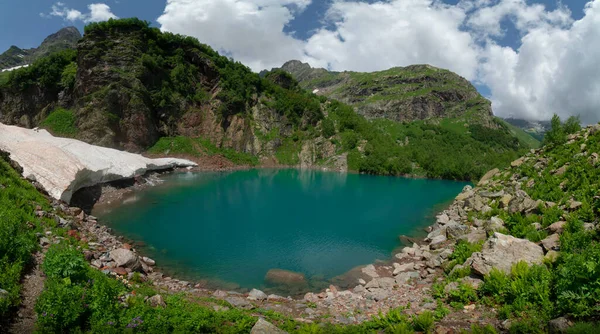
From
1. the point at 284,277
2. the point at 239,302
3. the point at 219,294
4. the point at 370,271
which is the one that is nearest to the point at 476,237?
the point at 370,271

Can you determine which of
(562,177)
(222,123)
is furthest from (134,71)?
(562,177)

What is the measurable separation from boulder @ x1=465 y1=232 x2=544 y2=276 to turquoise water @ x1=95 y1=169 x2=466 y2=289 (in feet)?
30.5

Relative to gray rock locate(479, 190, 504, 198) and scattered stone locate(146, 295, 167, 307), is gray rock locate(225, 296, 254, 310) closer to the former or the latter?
scattered stone locate(146, 295, 167, 307)

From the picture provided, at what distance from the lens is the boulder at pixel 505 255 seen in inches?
551

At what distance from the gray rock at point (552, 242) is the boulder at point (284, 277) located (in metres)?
13.1

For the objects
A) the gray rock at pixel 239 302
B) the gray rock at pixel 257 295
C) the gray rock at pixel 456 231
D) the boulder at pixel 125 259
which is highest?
the gray rock at pixel 456 231

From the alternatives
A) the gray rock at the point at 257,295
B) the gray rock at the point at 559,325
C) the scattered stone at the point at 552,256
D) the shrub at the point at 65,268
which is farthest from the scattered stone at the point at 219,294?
the scattered stone at the point at 552,256

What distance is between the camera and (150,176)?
5694 cm

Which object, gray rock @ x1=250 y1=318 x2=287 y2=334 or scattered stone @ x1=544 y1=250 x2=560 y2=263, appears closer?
gray rock @ x1=250 y1=318 x2=287 y2=334

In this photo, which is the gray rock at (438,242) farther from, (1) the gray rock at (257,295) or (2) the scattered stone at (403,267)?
(1) the gray rock at (257,295)

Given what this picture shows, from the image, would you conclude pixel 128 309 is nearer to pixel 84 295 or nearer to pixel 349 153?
pixel 84 295

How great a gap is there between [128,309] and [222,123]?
9002 cm

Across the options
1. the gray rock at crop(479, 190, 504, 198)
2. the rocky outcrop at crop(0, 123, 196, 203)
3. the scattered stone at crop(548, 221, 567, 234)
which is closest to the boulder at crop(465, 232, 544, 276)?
the scattered stone at crop(548, 221, 567, 234)

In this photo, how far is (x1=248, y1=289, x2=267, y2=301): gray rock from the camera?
16587mm
